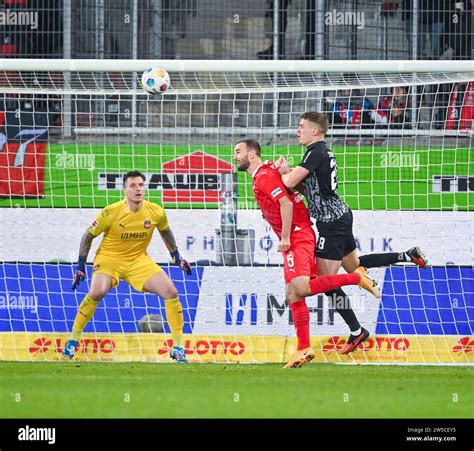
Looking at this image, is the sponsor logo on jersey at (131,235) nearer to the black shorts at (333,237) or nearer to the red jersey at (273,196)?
the red jersey at (273,196)

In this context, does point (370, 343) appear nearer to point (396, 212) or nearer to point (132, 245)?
point (396, 212)

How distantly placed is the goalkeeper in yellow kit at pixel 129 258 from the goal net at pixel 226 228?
46.1 inches

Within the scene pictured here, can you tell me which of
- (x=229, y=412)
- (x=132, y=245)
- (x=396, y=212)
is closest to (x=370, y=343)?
(x=396, y=212)

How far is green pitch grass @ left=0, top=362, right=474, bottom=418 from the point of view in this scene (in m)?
7.04

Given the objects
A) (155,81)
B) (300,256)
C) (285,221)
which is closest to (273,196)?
(285,221)

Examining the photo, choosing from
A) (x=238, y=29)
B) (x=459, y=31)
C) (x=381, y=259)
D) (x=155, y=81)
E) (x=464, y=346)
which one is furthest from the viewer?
(x=238, y=29)

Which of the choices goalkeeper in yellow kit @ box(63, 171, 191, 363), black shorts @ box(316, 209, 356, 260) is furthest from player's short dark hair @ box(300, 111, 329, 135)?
goalkeeper in yellow kit @ box(63, 171, 191, 363)

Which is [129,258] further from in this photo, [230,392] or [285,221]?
[230,392]

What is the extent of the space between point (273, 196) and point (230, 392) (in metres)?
2.63

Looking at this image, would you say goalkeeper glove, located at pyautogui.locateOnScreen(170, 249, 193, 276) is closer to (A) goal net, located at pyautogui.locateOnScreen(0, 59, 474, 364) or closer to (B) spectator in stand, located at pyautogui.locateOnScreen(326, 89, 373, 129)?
(A) goal net, located at pyautogui.locateOnScreen(0, 59, 474, 364)

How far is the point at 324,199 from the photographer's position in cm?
1046

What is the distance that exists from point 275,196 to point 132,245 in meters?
2.55

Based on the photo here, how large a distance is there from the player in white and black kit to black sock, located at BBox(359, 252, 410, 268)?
41mm

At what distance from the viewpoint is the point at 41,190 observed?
1377 centimetres
